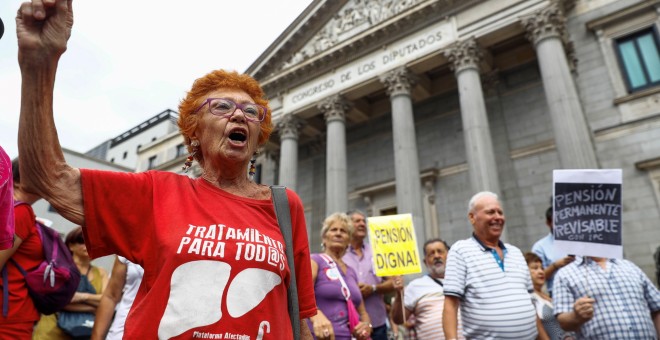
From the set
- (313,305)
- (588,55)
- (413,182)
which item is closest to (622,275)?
(313,305)

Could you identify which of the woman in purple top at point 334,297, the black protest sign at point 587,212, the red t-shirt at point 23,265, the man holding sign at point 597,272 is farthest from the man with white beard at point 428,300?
the red t-shirt at point 23,265

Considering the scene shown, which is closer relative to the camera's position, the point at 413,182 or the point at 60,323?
the point at 60,323

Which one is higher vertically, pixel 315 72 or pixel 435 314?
pixel 315 72

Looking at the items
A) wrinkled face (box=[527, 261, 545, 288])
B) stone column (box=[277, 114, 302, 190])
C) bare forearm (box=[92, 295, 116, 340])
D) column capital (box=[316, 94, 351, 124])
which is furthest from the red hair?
column capital (box=[316, 94, 351, 124])

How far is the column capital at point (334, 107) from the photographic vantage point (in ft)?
55.7

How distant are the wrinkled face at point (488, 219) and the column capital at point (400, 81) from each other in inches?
463

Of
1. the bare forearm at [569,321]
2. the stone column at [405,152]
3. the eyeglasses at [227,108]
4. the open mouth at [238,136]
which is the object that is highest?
the stone column at [405,152]

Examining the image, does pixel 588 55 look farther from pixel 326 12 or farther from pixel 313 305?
pixel 313 305

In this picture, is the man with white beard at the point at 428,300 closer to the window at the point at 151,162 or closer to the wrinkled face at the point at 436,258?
the wrinkled face at the point at 436,258

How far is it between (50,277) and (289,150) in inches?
592

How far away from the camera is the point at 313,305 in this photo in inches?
76.4

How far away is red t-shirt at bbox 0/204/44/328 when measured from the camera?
2.64 metres

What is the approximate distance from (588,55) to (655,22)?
6.40 feet

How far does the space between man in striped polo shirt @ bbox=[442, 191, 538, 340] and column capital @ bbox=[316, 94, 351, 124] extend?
1349 cm
